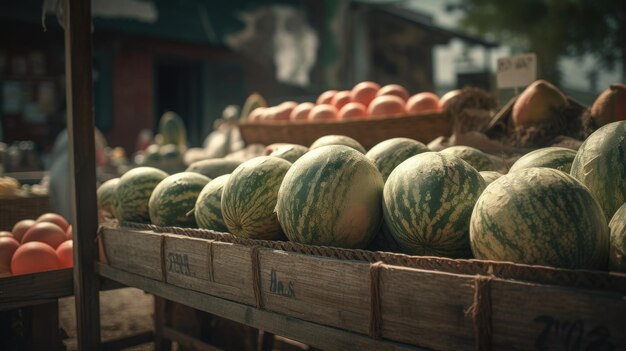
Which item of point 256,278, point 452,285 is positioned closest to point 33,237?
point 256,278

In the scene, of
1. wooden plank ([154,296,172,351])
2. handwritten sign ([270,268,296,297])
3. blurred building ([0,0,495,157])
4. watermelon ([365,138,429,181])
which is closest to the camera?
handwritten sign ([270,268,296,297])

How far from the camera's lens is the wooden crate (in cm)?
134

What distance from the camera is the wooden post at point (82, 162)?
3.02 m

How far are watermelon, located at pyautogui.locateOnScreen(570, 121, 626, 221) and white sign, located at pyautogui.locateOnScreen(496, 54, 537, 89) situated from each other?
1.88 m

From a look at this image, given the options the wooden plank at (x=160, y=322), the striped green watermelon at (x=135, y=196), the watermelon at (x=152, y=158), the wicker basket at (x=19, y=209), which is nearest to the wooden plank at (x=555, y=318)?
the striped green watermelon at (x=135, y=196)

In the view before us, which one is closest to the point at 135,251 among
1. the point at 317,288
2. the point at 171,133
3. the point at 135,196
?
the point at 135,196

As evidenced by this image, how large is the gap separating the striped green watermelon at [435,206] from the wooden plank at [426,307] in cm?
26

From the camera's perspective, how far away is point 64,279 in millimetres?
3158

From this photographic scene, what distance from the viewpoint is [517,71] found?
3.81 metres

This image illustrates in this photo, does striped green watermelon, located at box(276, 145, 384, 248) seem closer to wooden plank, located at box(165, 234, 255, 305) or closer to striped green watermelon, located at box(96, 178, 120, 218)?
wooden plank, located at box(165, 234, 255, 305)

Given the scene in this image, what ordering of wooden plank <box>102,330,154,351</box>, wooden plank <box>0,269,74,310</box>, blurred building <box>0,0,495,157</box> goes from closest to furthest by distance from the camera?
1. wooden plank <box>0,269,74,310</box>
2. wooden plank <box>102,330,154,351</box>
3. blurred building <box>0,0,495,157</box>

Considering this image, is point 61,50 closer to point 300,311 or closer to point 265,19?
point 265,19

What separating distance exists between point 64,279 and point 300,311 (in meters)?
1.85

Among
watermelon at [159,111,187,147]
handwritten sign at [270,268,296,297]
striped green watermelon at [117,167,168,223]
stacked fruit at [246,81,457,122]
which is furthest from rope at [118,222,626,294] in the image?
watermelon at [159,111,187,147]
